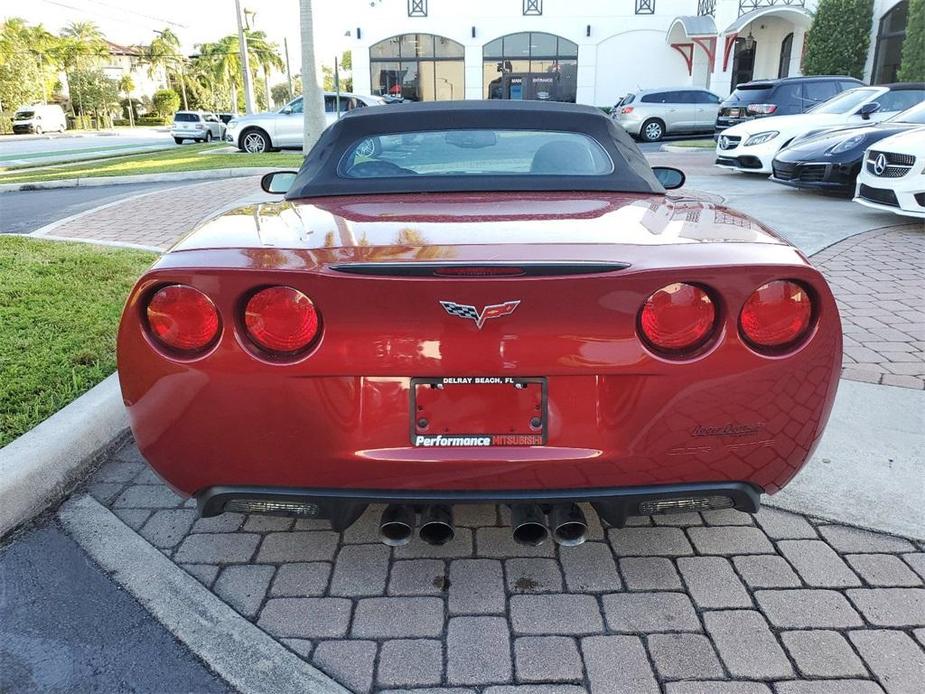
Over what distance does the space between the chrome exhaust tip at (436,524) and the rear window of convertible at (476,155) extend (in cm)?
153

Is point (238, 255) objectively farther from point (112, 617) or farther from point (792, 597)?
point (792, 597)

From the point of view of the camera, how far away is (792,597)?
2.26 metres

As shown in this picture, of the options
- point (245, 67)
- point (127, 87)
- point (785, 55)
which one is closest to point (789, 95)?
point (245, 67)

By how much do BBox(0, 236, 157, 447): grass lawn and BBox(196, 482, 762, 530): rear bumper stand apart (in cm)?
168

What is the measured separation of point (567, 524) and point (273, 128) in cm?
1831

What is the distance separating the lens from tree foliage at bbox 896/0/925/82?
22516 mm

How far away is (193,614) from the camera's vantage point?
7.26 feet

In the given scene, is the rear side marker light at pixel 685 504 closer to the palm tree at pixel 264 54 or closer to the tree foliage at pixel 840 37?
the tree foliage at pixel 840 37

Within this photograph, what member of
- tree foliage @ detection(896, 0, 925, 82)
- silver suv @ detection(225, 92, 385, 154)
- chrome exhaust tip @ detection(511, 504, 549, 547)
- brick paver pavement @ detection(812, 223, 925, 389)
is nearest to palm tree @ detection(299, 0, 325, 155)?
silver suv @ detection(225, 92, 385, 154)

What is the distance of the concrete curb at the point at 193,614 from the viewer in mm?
1959

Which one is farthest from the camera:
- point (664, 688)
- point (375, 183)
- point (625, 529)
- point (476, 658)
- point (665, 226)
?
point (375, 183)

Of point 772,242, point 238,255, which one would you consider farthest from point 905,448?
point 238,255

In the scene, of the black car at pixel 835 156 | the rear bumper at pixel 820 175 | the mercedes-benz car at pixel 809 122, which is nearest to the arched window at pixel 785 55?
the mercedes-benz car at pixel 809 122

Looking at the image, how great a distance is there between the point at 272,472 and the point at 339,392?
32 cm
